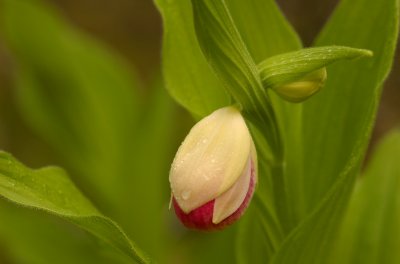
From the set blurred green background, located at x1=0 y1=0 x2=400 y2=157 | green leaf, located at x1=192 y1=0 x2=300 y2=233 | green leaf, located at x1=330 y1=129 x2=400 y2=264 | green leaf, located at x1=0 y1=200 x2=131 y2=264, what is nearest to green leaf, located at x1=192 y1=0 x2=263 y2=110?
green leaf, located at x1=192 y1=0 x2=300 y2=233

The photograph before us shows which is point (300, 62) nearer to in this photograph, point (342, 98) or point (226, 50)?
point (226, 50)

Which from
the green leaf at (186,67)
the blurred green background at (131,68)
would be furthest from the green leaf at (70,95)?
the green leaf at (186,67)

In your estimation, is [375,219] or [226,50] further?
[375,219]

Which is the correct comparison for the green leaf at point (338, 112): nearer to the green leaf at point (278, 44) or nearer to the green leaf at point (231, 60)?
the green leaf at point (278, 44)

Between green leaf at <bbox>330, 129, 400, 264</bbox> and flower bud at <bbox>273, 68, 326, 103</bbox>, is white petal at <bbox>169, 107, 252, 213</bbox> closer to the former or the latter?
flower bud at <bbox>273, 68, 326, 103</bbox>

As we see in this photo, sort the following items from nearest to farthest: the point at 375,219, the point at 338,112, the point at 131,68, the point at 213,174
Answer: the point at 213,174
the point at 338,112
the point at 375,219
the point at 131,68

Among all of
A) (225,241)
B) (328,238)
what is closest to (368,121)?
(328,238)

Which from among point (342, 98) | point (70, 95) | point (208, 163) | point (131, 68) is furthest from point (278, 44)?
→ point (131, 68)

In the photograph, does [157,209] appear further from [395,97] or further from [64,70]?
[395,97]
